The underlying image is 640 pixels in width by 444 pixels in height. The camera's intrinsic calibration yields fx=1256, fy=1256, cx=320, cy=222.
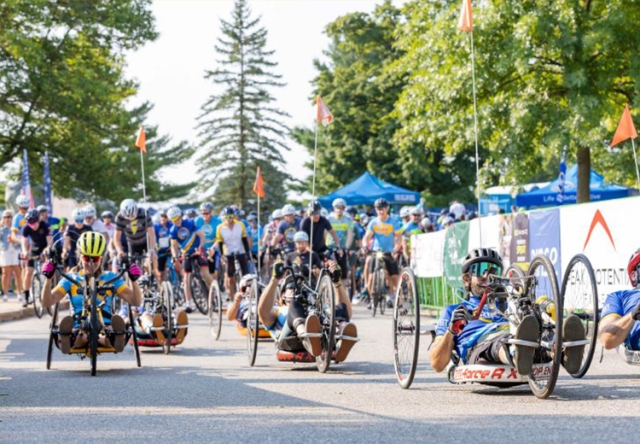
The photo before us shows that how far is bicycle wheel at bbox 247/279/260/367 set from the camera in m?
13.0

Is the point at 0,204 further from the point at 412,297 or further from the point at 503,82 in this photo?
the point at 412,297

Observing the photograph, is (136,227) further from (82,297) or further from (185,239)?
(82,297)

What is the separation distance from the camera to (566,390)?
9.73 m

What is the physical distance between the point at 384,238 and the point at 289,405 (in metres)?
14.1

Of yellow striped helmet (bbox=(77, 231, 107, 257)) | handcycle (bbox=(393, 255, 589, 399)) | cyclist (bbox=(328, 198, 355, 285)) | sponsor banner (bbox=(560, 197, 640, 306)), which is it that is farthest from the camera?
cyclist (bbox=(328, 198, 355, 285))

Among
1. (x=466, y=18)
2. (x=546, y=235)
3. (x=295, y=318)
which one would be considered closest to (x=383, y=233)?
(x=546, y=235)

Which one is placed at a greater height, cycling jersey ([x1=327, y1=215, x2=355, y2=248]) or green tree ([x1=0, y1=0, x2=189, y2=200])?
green tree ([x1=0, y1=0, x2=189, y2=200])

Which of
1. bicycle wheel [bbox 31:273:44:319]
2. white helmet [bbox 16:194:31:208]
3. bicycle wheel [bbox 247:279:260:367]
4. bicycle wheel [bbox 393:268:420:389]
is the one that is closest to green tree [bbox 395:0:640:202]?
white helmet [bbox 16:194:31:208]

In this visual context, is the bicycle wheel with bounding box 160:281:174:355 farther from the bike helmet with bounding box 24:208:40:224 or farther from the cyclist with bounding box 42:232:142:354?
the bike helmet with bounding box 24:208:40:224

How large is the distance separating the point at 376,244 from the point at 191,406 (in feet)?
46.6

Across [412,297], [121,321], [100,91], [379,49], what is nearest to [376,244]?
[121,321]

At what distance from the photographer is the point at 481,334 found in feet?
31.5

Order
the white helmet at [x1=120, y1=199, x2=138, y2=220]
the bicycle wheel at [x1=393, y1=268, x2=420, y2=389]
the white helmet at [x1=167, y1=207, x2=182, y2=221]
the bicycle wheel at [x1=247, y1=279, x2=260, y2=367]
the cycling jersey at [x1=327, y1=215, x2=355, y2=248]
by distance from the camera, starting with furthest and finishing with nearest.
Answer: the cycling jersey at [x1=327, y1=215, x2=355, y2=248] < the white helmet at [x1=167, y1=207, x2=182, y2=221] < the white helmet at [x1=120, y1=199, x2=138, y2=220] < the bicycle wheel at [x1=247, y1=279, x2=260, y2=367] < the bicycle wheel at [x1=393, y1=268, x2=420, y2=389]

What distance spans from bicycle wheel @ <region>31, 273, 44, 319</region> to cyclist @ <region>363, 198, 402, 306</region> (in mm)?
6080
